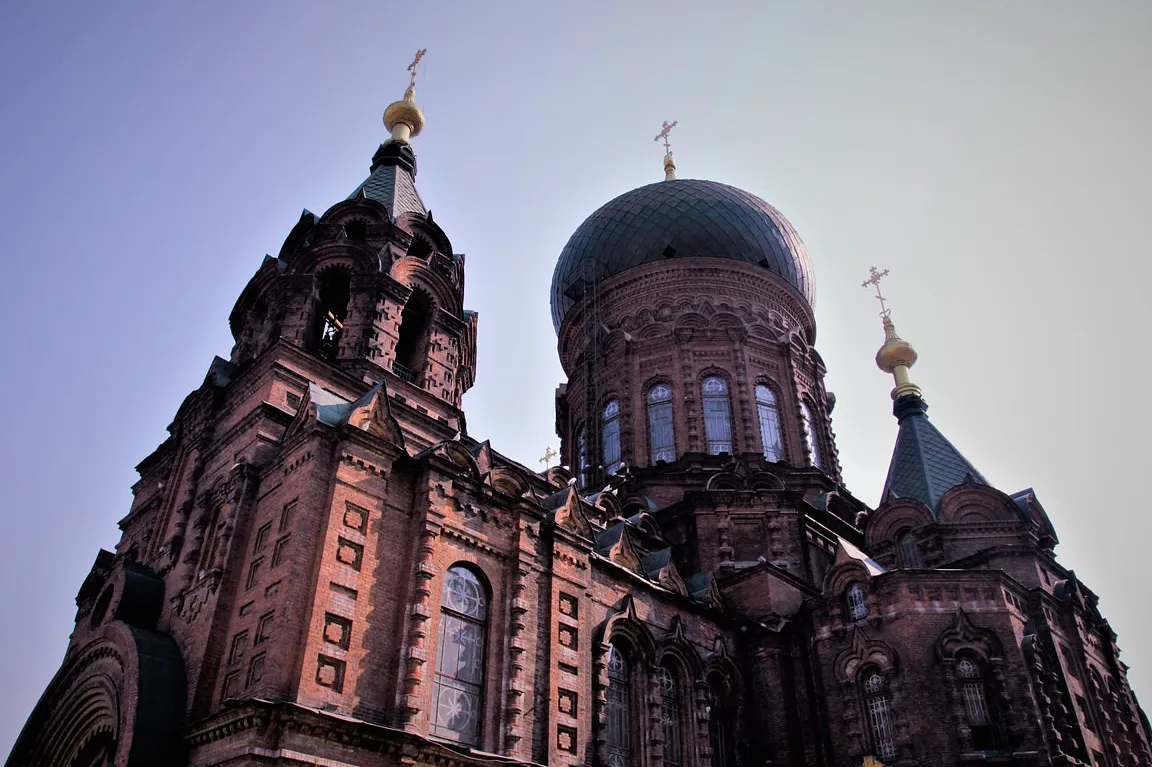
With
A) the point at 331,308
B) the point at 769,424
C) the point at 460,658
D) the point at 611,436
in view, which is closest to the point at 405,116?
the point at 331,308

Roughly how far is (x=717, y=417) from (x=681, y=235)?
5166mm

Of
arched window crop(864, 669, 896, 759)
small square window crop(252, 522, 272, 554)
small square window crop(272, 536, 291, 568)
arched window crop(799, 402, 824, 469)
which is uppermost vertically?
arched window crop(799, 402, 824, 469)

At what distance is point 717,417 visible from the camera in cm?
2248

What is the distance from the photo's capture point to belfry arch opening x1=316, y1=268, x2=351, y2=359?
52.8 feet

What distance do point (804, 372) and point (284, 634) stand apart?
16.7 m

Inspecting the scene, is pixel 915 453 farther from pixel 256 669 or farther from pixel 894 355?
pixel 256 669

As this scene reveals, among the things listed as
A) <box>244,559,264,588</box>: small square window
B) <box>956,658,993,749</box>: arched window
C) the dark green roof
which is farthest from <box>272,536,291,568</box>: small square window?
the dark green roof

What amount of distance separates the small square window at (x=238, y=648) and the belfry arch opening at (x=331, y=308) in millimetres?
5785

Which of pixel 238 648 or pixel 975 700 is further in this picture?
pixel 975 700

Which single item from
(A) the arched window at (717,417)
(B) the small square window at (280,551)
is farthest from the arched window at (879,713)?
(B) the small square window at (280,551)

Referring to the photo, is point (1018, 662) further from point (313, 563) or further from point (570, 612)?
point (313, 563)

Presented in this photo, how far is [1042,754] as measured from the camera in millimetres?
13766

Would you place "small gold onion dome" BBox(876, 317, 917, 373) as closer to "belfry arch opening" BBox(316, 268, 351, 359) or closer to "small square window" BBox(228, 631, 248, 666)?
"belfry arch opening" BBox(316, 268, 351, 359)

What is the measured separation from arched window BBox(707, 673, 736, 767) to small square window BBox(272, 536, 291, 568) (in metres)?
7.33
